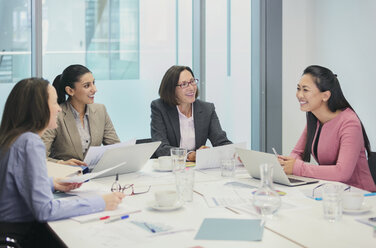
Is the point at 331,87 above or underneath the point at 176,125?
above

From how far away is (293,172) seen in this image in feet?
9.52

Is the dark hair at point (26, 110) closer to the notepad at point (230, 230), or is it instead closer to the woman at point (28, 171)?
the woman at point (28, 171)

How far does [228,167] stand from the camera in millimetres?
2881

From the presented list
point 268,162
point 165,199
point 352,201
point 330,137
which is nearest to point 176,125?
point 330,137

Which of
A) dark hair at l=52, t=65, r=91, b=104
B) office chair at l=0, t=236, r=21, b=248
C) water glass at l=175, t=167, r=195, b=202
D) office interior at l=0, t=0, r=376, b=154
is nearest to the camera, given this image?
office chair at l=0, t=236, r=21, b=248

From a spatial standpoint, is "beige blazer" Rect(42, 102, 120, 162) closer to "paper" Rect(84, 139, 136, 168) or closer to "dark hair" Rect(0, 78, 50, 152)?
"paper" Rect(84, 139, 136, 168)

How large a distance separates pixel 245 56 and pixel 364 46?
4.45 ft

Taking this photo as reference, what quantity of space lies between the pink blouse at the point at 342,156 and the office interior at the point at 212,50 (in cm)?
184

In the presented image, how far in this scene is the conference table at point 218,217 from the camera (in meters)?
1.74

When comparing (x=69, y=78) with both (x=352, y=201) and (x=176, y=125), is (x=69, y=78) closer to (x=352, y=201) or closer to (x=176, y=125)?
(x=176, y=125)

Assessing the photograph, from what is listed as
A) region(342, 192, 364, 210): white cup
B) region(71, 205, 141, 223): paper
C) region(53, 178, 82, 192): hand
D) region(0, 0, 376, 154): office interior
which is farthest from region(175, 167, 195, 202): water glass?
region(0, 0, 376, 154): office interior

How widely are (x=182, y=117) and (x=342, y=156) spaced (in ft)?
4.77

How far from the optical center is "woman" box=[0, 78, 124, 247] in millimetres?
1992

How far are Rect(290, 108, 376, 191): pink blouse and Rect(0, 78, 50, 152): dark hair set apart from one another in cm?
151
